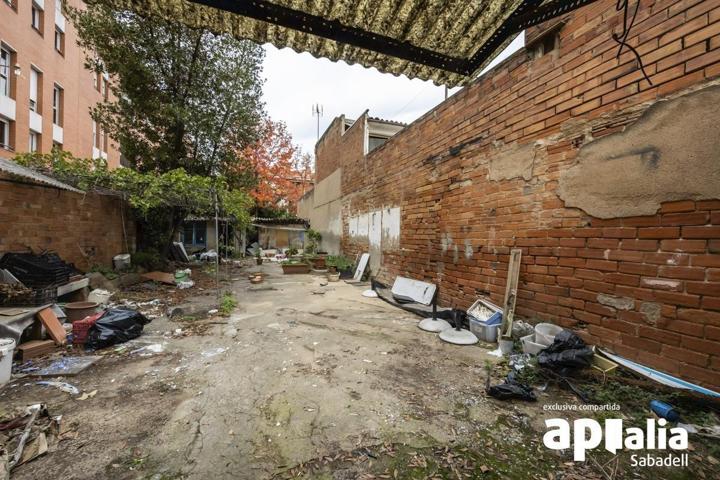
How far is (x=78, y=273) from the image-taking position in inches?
217

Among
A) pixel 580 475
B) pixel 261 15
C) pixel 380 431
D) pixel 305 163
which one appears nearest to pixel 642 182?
pixel 580 475

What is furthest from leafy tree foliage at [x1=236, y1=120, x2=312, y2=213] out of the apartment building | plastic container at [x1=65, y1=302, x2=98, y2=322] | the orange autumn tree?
plastic container at [x1=65, y1=302, x2=98, y2=322]

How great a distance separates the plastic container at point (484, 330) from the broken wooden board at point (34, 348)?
17.5ft

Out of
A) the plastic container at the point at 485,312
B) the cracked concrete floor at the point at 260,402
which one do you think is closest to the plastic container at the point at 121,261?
the cracked concrete floor at the point at 260,402

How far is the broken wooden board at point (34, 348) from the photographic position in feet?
10.3

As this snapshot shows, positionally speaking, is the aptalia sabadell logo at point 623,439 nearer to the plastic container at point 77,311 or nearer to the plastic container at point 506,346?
the plastic container at point 506,346

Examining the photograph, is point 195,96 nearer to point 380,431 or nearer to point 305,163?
point 380,431

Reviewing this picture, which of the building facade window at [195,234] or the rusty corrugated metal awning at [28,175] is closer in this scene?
the rusty corrugated metal awning at [28,175]

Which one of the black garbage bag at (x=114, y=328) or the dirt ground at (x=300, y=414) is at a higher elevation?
the black garbage bag at (x=114, y=328)

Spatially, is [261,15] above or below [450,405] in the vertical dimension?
above

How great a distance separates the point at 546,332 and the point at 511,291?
603mm

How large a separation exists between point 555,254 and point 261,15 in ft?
11.6

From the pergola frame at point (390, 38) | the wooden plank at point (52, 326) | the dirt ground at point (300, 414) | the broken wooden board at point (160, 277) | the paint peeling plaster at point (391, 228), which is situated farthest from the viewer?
the broken wooden board at point (160, 277)

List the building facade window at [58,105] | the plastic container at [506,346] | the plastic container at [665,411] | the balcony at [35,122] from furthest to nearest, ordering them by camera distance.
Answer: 1. the building facade window at [58,105]
2. the balcony at [35,122]
3. the plastic container at [506,346]
4. the plastic container at [665,411]
